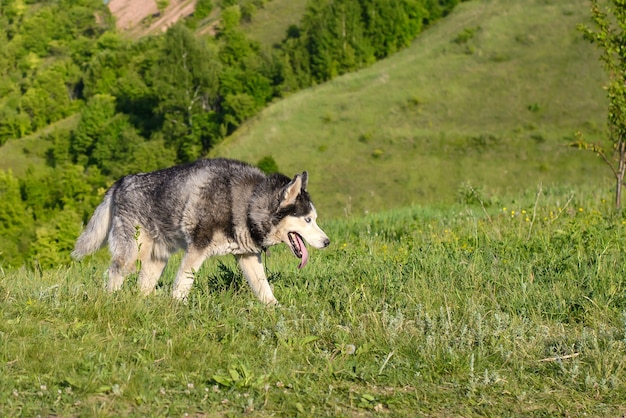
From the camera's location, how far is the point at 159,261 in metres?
8.64

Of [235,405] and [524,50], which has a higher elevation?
[235,405]

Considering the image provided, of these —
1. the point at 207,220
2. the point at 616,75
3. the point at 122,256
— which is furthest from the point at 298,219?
the point at 616,75

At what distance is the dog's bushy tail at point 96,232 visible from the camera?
29.0ft

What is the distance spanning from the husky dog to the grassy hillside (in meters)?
39.9

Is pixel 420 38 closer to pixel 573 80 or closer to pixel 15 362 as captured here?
pixel 573 80

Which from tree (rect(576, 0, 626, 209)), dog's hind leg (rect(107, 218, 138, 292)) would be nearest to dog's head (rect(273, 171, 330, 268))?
dog's hind leg (rect(107, 218, 138, 292))

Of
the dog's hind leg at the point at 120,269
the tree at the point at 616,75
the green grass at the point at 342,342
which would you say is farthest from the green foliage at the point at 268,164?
the green grass at the point at 342,342

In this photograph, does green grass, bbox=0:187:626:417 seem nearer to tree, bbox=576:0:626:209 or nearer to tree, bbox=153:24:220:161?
tree, bbox=576:0:626:209

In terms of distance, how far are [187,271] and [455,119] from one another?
60.9 metres

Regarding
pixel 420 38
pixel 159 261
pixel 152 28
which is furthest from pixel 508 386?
pixel 152 28

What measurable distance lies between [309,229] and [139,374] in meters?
3.24

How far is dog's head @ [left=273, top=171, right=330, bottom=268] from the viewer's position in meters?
7.99

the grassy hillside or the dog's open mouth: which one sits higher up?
the dog's open mouth

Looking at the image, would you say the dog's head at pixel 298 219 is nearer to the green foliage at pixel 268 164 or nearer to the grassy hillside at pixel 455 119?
the grassy hillside at pixel 455 119
